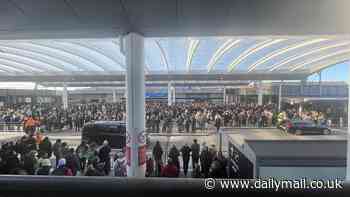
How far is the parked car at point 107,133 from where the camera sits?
13241mm

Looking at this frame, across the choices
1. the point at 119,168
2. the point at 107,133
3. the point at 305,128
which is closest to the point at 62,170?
the point at 119,168

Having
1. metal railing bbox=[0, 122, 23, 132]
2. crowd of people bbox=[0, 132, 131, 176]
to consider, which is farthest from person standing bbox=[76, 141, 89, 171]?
metal railing bbox=[0, 122, 23, 132]

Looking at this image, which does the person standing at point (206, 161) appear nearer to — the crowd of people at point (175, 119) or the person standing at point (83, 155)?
the person standing at point (83, 155)

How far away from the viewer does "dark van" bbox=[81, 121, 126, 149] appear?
43.4 ft

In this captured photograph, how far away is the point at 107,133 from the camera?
13469mm

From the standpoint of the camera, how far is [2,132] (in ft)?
61.0

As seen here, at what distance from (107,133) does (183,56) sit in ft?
23.1

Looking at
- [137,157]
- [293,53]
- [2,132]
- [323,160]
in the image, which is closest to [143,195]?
[323,160]

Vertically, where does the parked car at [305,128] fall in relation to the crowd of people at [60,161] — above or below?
below

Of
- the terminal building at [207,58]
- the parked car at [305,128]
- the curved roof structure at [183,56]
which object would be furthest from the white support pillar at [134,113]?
the parked car at [305,128]

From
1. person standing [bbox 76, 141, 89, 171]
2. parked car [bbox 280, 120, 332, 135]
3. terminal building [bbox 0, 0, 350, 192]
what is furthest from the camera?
parked car [bbox 280, 120, 332, 135]

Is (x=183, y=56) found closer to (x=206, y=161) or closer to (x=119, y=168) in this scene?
(x=206, y=161)

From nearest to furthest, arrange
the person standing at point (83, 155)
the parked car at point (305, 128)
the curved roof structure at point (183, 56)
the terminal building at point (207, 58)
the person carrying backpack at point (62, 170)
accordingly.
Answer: the terminal building at point (207, 58) → the person carrying backpack at point (62, 170) → the person standing at point (83, 155) → the curved roof structure at point (183, 56) → the parked car at point (305, 128)

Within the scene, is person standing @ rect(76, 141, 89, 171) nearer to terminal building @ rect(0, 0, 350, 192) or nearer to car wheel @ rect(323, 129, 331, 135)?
terminal building @ rect(0, 0, 350, 192)
